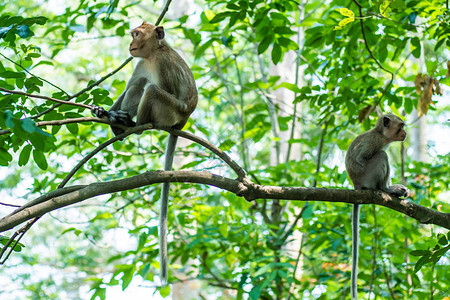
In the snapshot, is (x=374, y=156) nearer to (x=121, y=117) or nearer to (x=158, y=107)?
(x=158, y=107)

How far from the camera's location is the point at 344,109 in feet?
18.9

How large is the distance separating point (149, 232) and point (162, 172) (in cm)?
217

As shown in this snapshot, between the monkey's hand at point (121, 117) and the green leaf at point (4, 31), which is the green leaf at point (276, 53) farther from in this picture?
the green leaf at point (4, 31)

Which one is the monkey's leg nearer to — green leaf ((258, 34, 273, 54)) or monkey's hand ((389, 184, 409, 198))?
green leaf ((258, 34, 273, 54))

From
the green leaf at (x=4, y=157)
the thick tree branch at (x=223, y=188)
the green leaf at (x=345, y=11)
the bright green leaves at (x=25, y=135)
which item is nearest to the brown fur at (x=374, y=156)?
the thick tree branch at (x=223, y=188)

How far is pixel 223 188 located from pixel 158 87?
1545mm

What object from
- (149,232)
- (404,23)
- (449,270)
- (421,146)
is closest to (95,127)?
(149,232)

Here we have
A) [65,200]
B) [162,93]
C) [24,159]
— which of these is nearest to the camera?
[65,200]

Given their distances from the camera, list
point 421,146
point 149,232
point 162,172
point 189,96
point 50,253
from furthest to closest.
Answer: point 50,253
point 421,146
point 149,232
point 189,96
point 162,172

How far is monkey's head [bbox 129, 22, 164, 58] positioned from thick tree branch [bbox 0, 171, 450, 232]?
198cm

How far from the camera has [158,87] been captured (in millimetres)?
4551

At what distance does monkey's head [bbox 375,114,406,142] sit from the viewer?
5.27 m

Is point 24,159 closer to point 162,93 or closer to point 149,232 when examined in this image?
point 162,93

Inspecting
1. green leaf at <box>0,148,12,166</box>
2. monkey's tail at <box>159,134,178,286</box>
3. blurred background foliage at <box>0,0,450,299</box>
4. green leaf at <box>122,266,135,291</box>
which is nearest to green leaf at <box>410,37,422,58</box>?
blurred background foliage at <box>0,0,450,299</box>
